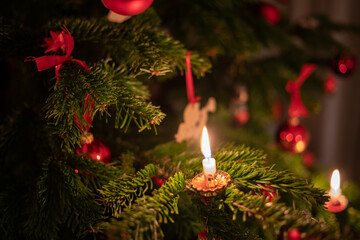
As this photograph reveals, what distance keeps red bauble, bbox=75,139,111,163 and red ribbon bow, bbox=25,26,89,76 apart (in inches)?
5.3

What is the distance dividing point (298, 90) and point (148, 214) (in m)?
0.68

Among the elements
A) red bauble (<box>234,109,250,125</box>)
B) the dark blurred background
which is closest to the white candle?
red bauble (<box>234,109,250,125</box>)

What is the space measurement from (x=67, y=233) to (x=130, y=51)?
1.12ft

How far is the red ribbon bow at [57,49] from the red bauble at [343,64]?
649 millimetres

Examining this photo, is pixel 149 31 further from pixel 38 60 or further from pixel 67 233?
pixel 67 233

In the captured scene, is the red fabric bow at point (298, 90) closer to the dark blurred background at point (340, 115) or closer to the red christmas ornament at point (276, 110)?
the red christmas ornament at point (276, 110)

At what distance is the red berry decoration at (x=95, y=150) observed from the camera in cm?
47

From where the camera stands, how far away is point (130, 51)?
500 mm

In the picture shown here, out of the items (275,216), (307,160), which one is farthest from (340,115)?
(275,216)

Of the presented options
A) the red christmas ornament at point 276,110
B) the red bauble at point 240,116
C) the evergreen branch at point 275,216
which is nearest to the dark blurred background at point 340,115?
the red christmas ornament at point 276,110

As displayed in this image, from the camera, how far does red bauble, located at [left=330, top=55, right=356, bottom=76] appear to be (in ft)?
2.33

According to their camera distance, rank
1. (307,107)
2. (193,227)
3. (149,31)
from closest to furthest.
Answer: (193,227), (149,31), (307,107)

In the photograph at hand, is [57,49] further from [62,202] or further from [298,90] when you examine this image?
[298,90]

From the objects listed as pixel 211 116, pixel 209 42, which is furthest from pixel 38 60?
pixel 211 116
